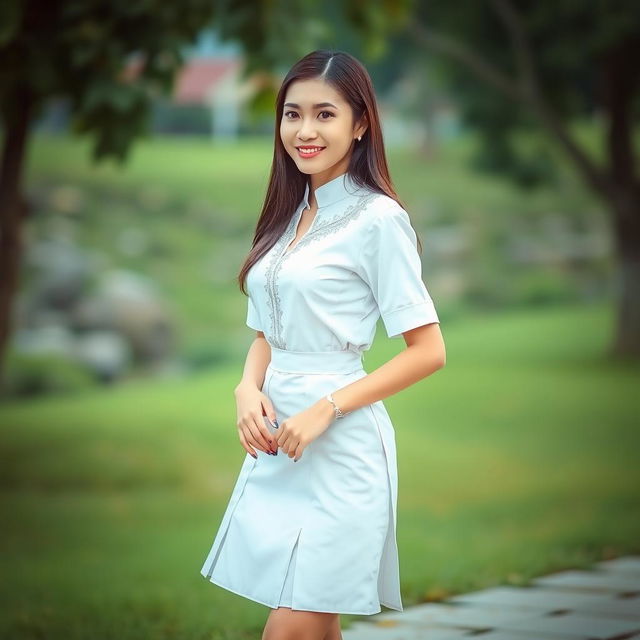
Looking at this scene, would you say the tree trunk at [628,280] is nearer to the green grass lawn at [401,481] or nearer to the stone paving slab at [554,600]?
the green grass lawn at [401,481]

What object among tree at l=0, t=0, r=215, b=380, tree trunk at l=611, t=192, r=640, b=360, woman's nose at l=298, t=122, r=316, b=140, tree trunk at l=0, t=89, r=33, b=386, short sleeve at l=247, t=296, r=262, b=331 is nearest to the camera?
woman's nose at l=298, t=122, r=316, b=140

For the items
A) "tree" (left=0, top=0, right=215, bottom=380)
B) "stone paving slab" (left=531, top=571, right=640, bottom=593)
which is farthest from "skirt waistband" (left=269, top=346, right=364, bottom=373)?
"tree" (left=0, top=0, right=215, bottom=380)

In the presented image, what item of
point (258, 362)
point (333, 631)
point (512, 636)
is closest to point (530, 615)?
point (512, 636)

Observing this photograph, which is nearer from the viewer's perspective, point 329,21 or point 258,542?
point 258,542

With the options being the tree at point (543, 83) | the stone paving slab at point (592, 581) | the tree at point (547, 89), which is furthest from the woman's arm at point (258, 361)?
the tree at point (547, 89)

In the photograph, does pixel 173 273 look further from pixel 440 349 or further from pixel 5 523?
pixel 440 349

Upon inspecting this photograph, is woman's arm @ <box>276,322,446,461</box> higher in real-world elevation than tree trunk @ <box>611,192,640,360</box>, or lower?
lower

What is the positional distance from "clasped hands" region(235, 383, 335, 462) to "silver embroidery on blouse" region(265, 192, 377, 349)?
→ 0.12m

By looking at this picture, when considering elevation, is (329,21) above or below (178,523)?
above

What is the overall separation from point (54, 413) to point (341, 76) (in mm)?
7402

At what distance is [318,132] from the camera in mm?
2420

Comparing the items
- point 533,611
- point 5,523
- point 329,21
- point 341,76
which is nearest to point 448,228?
point 329,21

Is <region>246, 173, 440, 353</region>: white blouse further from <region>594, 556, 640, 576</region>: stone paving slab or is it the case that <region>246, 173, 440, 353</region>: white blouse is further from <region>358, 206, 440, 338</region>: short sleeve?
<region>594, 556, 640, 576</region>: stone paving slab

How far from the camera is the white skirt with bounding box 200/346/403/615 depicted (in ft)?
7.76
